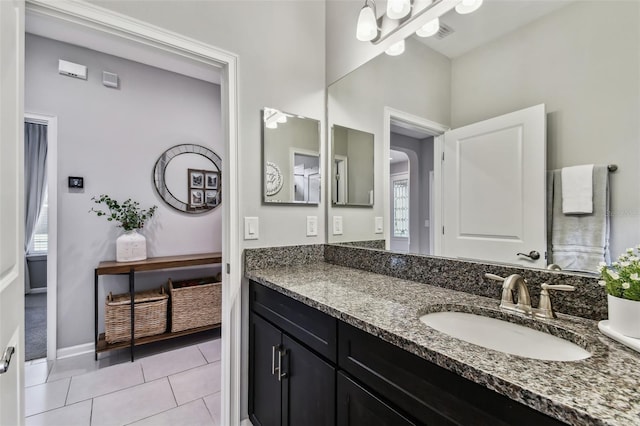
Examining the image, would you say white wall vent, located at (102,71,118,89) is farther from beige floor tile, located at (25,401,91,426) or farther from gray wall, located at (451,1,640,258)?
gray wall, located at (451,1,640,258)

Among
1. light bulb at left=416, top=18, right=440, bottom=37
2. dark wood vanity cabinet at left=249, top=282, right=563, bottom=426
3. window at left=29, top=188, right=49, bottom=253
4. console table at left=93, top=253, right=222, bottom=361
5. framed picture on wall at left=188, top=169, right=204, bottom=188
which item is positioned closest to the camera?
dark wood vanity cabinet at left=249, top=282, right=563, bottom=426

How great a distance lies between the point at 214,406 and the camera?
1838 mm

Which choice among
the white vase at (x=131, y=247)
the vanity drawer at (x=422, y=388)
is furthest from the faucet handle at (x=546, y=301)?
the white vase at (x=131, y=247)

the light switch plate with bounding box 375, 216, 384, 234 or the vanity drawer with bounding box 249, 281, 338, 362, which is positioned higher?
the light switch plate with bounding box 375, 216, 384, 234

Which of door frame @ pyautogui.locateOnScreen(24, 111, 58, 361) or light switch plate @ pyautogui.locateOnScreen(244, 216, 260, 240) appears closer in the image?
light switch plate @ pyautogui.locateOnScreen(244, 216, 260, 240)

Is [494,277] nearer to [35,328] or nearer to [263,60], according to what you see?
[263,60]

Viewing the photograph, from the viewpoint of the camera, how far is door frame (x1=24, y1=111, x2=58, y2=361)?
2340 millimetres

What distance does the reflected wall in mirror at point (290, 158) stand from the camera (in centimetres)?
166

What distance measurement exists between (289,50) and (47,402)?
2.70 metres

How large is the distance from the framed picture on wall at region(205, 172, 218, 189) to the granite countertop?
2.27 m

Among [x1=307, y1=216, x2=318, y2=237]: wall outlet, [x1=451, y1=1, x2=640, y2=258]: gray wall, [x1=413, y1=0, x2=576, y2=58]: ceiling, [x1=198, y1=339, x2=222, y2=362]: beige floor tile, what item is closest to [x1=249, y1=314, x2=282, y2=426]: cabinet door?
[x1=307, y1=216, x2=318, y2=237]: wall outlet

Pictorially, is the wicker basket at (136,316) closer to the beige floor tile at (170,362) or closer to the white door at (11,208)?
the beige floor tile at (170,362)

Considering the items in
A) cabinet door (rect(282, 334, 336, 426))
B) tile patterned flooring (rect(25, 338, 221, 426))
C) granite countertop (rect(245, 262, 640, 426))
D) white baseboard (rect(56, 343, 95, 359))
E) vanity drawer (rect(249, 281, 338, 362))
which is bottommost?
tile patterned flooring (rect(25, 338, 221, 426))

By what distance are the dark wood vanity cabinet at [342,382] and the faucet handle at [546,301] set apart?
0.45 metres
